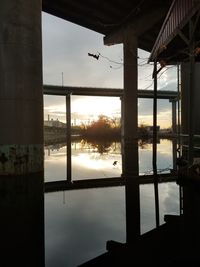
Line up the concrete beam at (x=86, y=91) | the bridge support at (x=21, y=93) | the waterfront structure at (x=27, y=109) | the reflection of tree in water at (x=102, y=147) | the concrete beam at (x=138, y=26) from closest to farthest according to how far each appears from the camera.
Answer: the waterfront structure at (x=27, y=109), the bridge support at (x=21, y=93), the reflection of tree in water at (x=102, y=147), the concrete beam at (x=138, y=26), the concrete beam at (x=86, y=91)

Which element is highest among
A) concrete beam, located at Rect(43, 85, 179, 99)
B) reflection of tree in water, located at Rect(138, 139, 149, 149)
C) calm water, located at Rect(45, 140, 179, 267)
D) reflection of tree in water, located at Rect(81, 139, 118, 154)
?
concrete beam, located at Rect(43, 85, 179, 99)

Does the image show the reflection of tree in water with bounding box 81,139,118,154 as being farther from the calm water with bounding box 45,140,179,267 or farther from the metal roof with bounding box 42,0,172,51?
the calm water with bounding box 45,140,179,267

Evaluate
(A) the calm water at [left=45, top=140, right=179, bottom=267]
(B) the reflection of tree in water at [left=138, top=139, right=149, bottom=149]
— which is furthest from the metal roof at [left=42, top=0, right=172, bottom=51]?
(A) the calm water at [left=45, top=140, right=179, bottom=267]

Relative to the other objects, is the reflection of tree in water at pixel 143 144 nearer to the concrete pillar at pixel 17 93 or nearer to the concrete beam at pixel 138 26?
the concrete beam at pixel 138 26

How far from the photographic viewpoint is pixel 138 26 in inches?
1836

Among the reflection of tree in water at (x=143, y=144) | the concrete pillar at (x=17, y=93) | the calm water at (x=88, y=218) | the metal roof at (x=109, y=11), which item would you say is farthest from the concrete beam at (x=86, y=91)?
the calm water at (x=88, y=218)

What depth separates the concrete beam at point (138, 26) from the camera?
43.5 meters

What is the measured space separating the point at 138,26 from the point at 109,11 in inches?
165

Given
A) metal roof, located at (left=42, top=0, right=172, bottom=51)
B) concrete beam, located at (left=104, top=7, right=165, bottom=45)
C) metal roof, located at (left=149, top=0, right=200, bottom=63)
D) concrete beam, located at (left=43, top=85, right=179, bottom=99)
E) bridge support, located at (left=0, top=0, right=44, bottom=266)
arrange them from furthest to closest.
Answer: concrete beam, located at (left=43, top=85, right=179, bottom=99) < concrete beam, located at (left=104, top=7, right=165, bottom=45) < metal roof, located at (left=42, top=0, right=172, bottom=51) < bridge support, located at (left=0, top=0, right=44, bottom=266) < metal roof, located at (left=149, top=0, right=200, bottom=63)

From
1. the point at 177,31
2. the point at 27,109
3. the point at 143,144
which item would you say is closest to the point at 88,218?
the point at 27,109

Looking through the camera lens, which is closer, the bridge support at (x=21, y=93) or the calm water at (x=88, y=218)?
the calm water at (x=88, y=218)

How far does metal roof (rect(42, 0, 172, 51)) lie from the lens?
42.7m

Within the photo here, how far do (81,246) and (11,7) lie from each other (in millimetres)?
13584

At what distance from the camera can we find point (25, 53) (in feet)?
57.6
